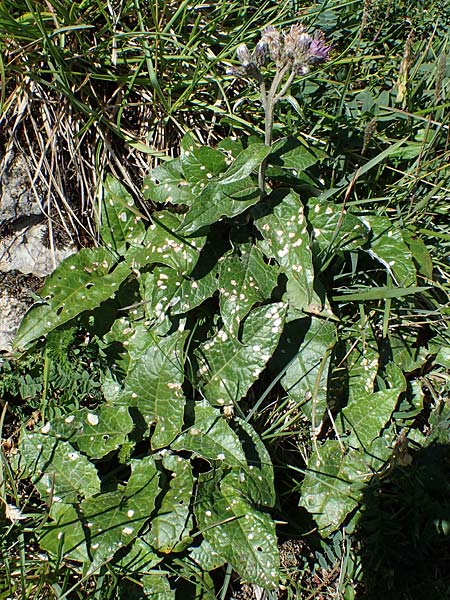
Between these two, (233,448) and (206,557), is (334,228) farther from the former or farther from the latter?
(206,557)

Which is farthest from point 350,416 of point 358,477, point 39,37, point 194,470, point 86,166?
point 39,37

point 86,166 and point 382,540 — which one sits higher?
point 86,166

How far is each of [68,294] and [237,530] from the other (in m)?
0.97

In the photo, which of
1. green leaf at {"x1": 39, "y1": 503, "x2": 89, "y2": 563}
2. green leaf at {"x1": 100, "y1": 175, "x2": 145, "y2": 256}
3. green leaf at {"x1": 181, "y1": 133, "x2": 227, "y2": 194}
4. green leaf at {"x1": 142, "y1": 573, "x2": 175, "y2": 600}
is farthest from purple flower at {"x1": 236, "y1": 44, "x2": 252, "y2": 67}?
green leaf at {"x1": 142, "y1": 573, "x2": 175, "y2": 600}

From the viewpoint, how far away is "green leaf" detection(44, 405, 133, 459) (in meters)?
2.02

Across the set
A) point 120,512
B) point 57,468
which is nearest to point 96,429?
point 57,468

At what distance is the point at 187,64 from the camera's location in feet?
7.65

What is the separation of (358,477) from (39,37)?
6.13 feet

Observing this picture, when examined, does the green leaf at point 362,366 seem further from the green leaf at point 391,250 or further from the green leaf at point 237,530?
the green leaf at point 237,530

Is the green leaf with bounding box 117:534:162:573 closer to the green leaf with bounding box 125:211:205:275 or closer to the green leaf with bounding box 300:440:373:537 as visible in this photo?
the green leaf with bounding box 300:440:373:537

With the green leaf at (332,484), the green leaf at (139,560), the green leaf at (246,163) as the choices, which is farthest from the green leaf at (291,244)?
the green leaf at (139,560)

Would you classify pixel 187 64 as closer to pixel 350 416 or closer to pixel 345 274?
pixel 345 274

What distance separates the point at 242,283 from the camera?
6.71 feet

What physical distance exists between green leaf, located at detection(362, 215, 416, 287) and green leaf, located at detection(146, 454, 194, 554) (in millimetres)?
933
